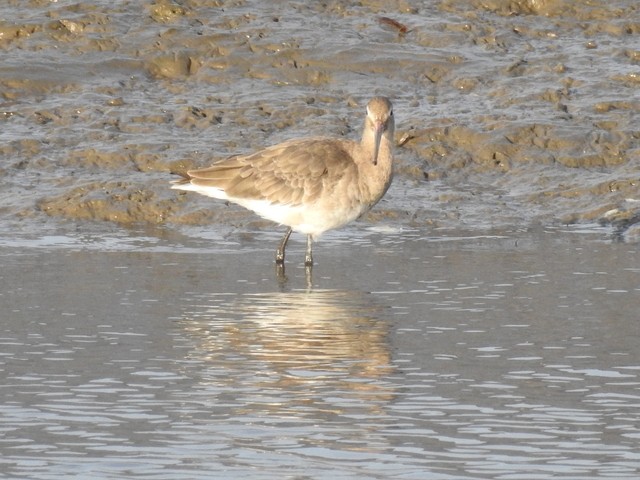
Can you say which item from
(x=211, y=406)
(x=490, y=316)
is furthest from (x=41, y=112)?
(x=211, y=406)

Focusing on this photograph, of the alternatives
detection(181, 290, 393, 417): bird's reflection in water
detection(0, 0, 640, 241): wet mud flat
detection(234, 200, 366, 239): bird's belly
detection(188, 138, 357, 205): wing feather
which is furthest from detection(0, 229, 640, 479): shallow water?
detection(0, 0, 640, 241): wet mud flat

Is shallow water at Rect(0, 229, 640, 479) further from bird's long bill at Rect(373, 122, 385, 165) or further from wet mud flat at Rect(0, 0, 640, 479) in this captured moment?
bird's long bill at Rect(373, 122, 385, 165)

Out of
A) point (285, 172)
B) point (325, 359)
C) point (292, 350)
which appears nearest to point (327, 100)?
point (285, 172)

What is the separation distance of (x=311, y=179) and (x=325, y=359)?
332cm

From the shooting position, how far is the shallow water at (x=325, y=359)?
237 inches

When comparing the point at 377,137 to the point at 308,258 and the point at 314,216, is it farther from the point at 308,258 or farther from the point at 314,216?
the point at 308,258

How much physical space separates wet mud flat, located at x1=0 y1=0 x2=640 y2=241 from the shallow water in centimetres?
93

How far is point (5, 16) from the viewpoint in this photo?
14.7 meters

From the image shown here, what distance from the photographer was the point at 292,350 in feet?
25.4

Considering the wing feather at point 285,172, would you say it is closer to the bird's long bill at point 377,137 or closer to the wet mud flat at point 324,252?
the bird's long bill at point 377,137

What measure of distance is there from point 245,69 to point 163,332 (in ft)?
20.9

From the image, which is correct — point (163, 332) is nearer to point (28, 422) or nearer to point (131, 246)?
point (28, 422)

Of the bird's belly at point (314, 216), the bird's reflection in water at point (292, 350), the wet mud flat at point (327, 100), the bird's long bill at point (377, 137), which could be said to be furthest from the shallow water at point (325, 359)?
the wet mud flat at point (327, 100)

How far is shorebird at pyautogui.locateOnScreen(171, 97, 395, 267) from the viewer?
10.6 m
